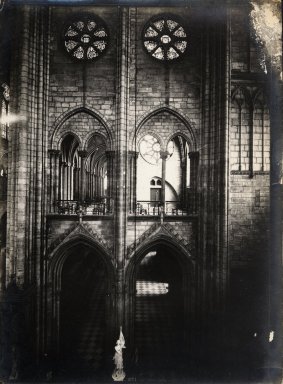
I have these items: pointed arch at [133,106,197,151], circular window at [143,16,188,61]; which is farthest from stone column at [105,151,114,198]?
circular window at [143,16,188,61]

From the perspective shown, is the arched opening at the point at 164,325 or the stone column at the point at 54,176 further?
the stone column at the point at 54,176

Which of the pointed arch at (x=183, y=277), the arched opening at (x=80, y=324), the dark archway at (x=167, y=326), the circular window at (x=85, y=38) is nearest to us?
the dark archway at (x=167, y=326)

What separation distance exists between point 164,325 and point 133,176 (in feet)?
25.1

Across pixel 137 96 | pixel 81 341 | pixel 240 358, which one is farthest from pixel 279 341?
pixel 137 96

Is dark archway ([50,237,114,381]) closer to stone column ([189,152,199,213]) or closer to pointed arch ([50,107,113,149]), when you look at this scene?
pointed arch ([50,107,113,149])

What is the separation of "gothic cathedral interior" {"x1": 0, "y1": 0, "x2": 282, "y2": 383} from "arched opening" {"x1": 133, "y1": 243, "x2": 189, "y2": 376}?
77mm

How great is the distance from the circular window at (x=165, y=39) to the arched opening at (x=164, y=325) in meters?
7.24

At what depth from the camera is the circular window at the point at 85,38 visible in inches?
427

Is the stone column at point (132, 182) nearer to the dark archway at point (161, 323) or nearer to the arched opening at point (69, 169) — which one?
the dark archway at point (161, 323)

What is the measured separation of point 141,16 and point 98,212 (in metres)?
7.48

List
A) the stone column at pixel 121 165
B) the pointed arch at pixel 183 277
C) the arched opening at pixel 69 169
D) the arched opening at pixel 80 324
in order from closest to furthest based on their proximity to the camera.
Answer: the arched opening at pixel 80 324 → the stone column at pixel 121 165 → the pointed arch at pixel 183 277 → the arched opening at pixel 69 169

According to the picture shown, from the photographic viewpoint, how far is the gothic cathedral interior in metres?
9.66

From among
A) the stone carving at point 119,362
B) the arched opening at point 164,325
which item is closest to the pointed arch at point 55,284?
the arched opening at point 164,325

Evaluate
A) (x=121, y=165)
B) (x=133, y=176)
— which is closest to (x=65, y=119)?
(x=121, y=165)
